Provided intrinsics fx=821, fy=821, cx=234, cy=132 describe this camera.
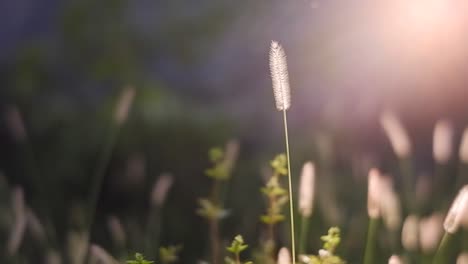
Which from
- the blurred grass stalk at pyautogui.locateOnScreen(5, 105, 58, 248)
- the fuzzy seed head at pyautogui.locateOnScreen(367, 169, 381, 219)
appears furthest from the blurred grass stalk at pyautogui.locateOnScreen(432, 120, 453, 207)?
the blurred grass stalk at pyautogui.locateOnScreen(5, 105, 58, 248)

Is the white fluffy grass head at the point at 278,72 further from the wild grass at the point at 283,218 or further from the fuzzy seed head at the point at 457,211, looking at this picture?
the fuzzy seed head at the point at 457,211

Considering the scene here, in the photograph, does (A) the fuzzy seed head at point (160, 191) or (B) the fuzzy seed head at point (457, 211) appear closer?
(B) the fuzzy seed head at point (457, 211)

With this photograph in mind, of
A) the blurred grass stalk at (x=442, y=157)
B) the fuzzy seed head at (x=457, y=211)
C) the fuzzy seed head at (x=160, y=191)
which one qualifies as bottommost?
the fuzzy seed head at (x=457, y=211)

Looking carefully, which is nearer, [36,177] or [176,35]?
[36,177]

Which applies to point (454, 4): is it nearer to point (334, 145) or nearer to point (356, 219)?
point (334, 145)

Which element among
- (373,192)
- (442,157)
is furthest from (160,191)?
(373,192)

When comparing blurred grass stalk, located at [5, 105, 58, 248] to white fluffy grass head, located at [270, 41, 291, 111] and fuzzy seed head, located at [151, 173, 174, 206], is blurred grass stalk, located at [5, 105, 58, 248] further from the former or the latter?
white fluffy grass head, located at [270, 41, 291, 111]

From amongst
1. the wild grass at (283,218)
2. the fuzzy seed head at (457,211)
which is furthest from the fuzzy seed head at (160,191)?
the fuzzy seed head at (457,211)

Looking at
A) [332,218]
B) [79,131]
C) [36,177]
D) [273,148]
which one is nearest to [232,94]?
[273,148]
